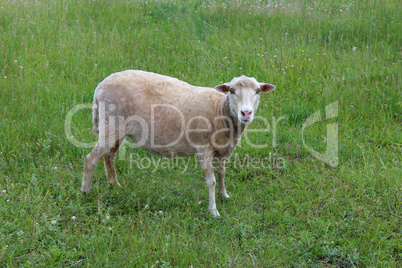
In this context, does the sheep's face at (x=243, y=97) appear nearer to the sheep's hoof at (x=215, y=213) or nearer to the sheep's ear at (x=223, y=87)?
the sheep's ear at (x=223, y=87)

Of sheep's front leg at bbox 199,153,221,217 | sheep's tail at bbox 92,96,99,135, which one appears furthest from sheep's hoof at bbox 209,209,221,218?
sheep's tail at bbox 92,96,99,135

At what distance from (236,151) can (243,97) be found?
158cm

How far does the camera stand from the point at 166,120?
4.56 metres

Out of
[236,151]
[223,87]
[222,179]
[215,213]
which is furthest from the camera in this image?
[236,151]

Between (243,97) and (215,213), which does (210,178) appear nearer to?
(215,213)

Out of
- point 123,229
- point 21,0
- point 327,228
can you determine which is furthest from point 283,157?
point 21,0

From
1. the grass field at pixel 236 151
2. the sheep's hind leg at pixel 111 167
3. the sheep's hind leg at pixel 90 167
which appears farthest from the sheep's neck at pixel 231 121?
the sheep's hind leg at pixel 90 167

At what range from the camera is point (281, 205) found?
4.48 m

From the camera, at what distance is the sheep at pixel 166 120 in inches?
176

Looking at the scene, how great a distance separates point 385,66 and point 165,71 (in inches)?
145

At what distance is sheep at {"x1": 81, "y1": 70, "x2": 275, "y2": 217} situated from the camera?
4480 millimetres

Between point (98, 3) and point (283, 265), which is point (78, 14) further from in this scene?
point (283, 265)

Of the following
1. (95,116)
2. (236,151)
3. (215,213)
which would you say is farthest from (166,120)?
(236,151)

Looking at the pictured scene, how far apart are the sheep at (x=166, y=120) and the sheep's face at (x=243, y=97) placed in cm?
13
